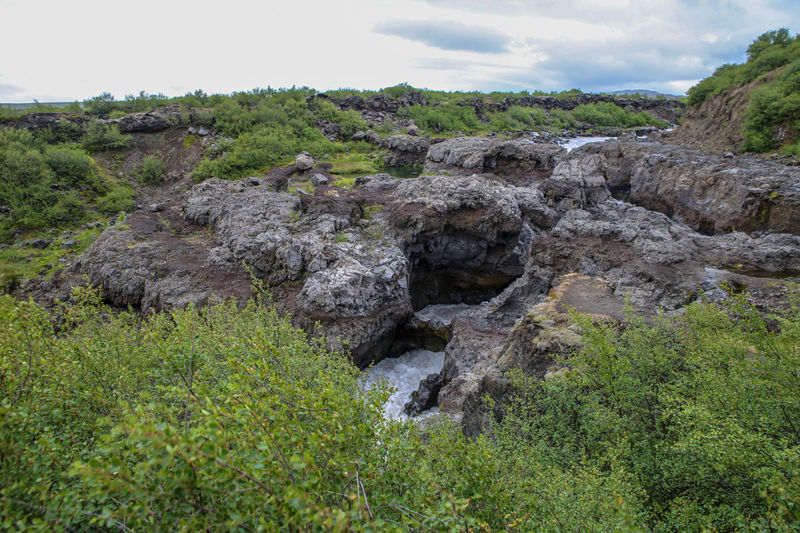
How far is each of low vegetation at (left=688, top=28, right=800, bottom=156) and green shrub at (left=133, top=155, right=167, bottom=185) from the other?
7580 cm

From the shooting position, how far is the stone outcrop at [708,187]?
87.0 feet

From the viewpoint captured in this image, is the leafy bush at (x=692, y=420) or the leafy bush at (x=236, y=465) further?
the leafy bush at (x=692, y=420)

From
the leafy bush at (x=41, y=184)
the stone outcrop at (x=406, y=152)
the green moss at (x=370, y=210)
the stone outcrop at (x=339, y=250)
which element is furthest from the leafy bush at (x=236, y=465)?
the stone outcrop at (x=406, y=152)

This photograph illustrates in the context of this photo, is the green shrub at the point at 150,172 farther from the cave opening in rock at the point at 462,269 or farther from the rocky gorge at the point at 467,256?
the cave opening in rock at the point at 462,269

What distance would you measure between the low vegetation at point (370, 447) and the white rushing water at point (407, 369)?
12053 millimetres

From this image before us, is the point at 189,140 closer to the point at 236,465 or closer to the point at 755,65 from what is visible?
the point at 236,465

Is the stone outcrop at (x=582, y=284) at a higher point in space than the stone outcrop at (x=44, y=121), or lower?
lower

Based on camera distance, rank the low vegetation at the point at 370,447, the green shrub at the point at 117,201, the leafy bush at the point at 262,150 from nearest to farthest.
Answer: the low vegetation at the point at 370,447, the green shrub at the point at 117,201, the leafy bush at the point at 262,150

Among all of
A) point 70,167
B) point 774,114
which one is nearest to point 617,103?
point 774,114

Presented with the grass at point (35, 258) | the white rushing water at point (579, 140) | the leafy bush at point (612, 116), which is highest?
the leafy bush at point (612, 116)

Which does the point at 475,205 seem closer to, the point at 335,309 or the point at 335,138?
the point at 335,309

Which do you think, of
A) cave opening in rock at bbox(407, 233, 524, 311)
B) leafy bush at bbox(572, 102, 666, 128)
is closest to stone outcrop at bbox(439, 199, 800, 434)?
cave opening in rock at bbox(407, 233, 524, 311)

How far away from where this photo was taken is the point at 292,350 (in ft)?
38.5

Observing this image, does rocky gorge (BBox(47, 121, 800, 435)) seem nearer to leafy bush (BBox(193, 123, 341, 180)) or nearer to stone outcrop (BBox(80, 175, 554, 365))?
stone outcrop (BBox(80, 175, 554, 365))
